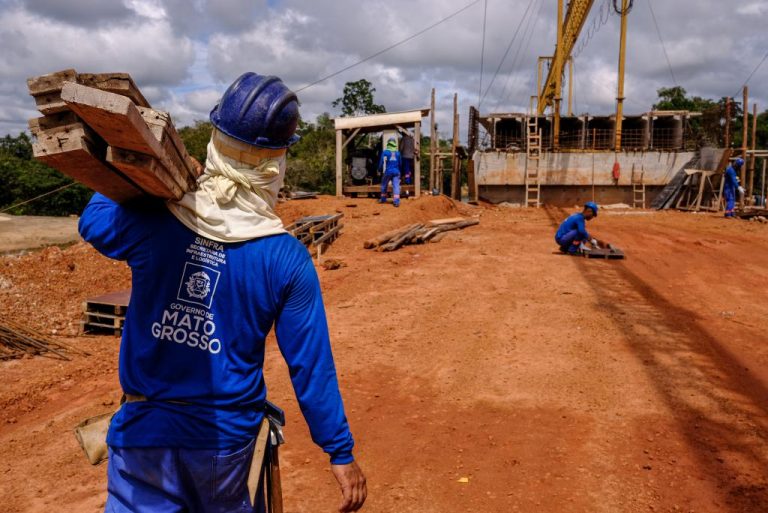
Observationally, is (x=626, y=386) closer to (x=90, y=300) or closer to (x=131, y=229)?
(x=131, y=229)

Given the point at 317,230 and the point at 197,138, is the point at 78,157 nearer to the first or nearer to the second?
the point at 317,230

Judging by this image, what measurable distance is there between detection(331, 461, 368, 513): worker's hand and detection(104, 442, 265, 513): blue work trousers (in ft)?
1.06

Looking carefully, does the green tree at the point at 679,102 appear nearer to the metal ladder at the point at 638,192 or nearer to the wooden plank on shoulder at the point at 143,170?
the metal ladder at the point at 638,192

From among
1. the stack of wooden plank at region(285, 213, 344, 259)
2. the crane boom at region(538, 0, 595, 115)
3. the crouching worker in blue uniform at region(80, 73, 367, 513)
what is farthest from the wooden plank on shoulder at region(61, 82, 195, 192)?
the crane boom at region(538, 0, 595, 115)

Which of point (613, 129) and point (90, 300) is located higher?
point (613, 129)

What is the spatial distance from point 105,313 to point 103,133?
6638 millimetres

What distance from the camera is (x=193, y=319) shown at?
198cm

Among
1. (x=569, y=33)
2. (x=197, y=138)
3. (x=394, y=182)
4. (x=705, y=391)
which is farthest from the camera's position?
(x=197, y=138)

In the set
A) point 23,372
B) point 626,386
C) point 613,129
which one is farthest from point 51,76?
point 613,129

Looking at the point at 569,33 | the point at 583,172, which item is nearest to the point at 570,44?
the point at 569,33

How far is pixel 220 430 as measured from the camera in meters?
1.96

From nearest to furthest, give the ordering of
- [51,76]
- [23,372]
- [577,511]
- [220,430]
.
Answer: [51,76]
[220,430]
[577,511]
[23,372]

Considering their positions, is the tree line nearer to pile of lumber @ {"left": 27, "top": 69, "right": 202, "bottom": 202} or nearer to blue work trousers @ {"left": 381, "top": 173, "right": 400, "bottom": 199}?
blue work trousers @ {"left": 381, "top": 173, "right": 400, "bottom": 199}

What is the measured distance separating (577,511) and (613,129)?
2698 centimetres
